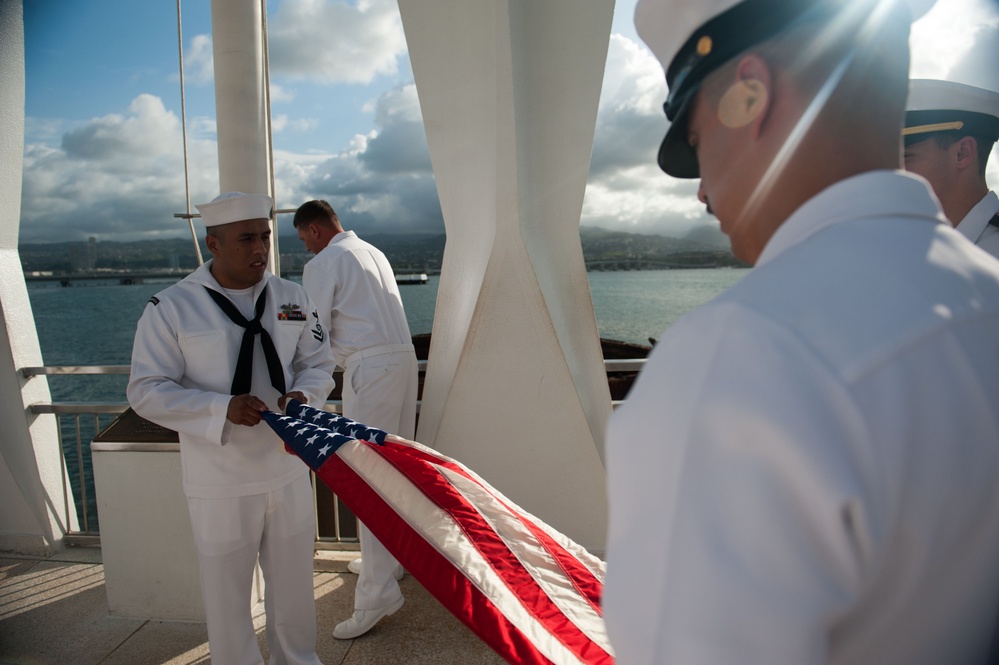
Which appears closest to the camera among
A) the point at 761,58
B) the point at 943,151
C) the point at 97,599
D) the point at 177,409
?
the point at 761,58

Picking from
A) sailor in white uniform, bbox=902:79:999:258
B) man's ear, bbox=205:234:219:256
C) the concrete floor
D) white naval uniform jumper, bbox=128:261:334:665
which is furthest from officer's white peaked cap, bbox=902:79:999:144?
the concrete floor

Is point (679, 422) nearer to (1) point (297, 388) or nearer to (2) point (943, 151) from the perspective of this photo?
(2) point (943, 151)

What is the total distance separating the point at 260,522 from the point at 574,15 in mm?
3405

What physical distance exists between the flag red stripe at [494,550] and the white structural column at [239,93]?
3.18 m

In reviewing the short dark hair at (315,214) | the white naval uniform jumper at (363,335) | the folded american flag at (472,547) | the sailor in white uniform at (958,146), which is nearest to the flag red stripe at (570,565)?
the folded american flag at (472,547)

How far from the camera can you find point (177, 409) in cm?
273

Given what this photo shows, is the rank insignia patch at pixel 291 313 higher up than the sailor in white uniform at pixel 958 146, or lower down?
lower down

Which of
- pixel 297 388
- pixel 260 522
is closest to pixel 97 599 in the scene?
pixel 260 522

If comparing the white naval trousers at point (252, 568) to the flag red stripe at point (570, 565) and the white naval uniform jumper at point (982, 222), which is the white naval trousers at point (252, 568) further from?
the white naval uniform jumper at point (982, 222)

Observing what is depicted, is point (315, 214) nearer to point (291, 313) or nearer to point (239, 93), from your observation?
point (239, 93)

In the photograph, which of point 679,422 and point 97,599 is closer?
point 679,422

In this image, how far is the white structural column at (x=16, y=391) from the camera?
4.46 metres

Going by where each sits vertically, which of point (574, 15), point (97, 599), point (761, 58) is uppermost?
point (574, 15)

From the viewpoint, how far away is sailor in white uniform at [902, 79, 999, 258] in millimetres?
2156
